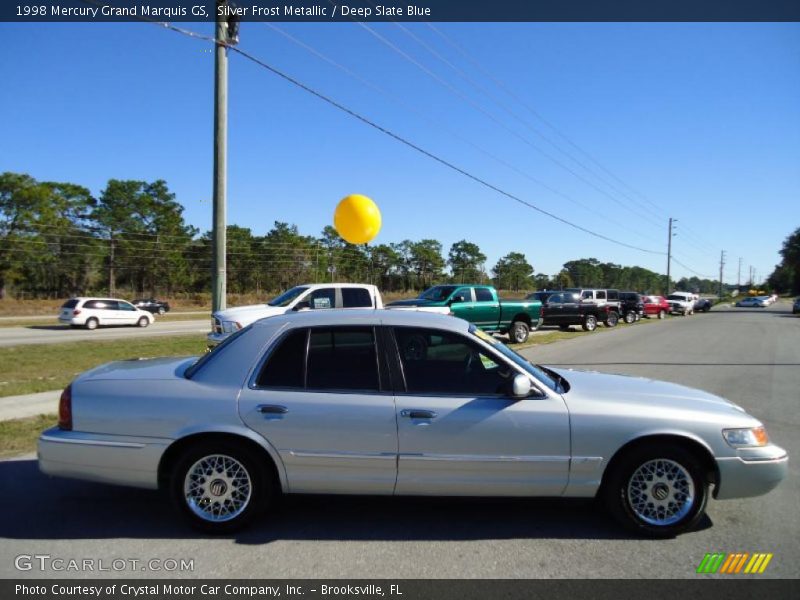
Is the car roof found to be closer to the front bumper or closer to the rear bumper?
the rear bumper

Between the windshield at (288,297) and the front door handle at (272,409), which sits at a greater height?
the windshield at (288,297)

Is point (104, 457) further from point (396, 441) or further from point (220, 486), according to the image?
point (396, 441)

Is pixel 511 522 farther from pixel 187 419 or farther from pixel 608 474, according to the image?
pixel 187 419

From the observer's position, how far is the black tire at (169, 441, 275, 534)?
3803mm

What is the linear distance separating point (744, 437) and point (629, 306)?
111 ft

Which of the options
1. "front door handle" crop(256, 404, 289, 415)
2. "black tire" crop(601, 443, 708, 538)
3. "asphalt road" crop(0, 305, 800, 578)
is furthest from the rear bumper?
"black tire" crop(601, 443, 708, 538)

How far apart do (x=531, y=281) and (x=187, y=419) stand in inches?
4245

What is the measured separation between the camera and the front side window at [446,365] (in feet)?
12.8

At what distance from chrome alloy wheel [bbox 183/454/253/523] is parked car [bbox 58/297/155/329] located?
1109 inches

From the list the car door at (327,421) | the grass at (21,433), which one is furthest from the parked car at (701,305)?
the car door at (327,421)

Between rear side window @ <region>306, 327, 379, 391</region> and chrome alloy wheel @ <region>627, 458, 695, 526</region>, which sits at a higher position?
rear side window @ <region>306, 327, 379, 391</region>

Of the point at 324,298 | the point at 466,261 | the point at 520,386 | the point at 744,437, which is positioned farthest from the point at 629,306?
the point at 466,261

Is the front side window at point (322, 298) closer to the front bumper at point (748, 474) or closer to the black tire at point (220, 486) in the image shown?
the black tire at point (220, 486)

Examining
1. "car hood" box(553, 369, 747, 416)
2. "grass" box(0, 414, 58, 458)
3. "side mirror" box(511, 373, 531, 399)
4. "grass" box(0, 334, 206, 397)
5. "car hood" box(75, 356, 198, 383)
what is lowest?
"grass" box(0, 334, 206, 397)
